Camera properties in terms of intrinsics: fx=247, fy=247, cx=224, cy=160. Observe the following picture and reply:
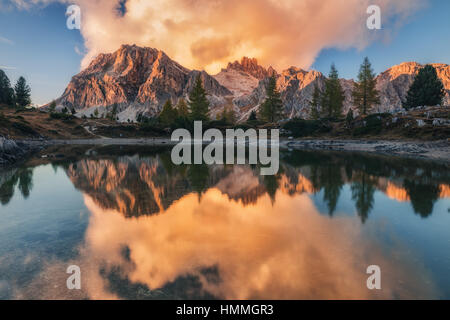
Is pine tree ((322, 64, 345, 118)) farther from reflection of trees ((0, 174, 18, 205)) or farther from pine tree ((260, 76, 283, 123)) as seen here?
reflection of trees ((0, 174, 18, 205))

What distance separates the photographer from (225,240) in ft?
28.2

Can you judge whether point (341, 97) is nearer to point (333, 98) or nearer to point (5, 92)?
point (333, 98)

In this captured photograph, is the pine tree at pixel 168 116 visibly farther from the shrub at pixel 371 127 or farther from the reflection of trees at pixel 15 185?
the reflection of trees at pixel 15 185

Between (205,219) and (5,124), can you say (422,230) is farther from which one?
(5,124)

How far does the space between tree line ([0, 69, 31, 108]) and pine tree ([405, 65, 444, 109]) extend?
146125mm

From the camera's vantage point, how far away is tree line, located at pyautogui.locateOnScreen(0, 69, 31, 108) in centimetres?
10369

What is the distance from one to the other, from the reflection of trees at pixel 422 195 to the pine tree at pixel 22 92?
14652cm

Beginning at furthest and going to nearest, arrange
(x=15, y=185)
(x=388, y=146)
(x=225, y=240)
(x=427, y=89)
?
1. (x=427, y=89)
2. (x=388, y=146)
3. (x=15, y=185)
4. (x=225, y=240)

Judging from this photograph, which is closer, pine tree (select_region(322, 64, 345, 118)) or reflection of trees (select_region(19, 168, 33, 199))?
reflection of trees (select_region(19, 168, 33, 199))

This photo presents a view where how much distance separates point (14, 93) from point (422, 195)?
153 m

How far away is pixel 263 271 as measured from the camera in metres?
6.57

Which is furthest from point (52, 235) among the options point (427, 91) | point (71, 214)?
point (427, 91)

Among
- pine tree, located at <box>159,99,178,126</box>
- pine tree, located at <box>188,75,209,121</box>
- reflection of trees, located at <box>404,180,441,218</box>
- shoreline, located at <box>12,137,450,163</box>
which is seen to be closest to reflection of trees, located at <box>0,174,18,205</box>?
reflection of trees, located at <box>404,180,441,218</box>

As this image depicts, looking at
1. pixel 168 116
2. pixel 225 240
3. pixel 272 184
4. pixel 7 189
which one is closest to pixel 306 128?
pixel 168 116
